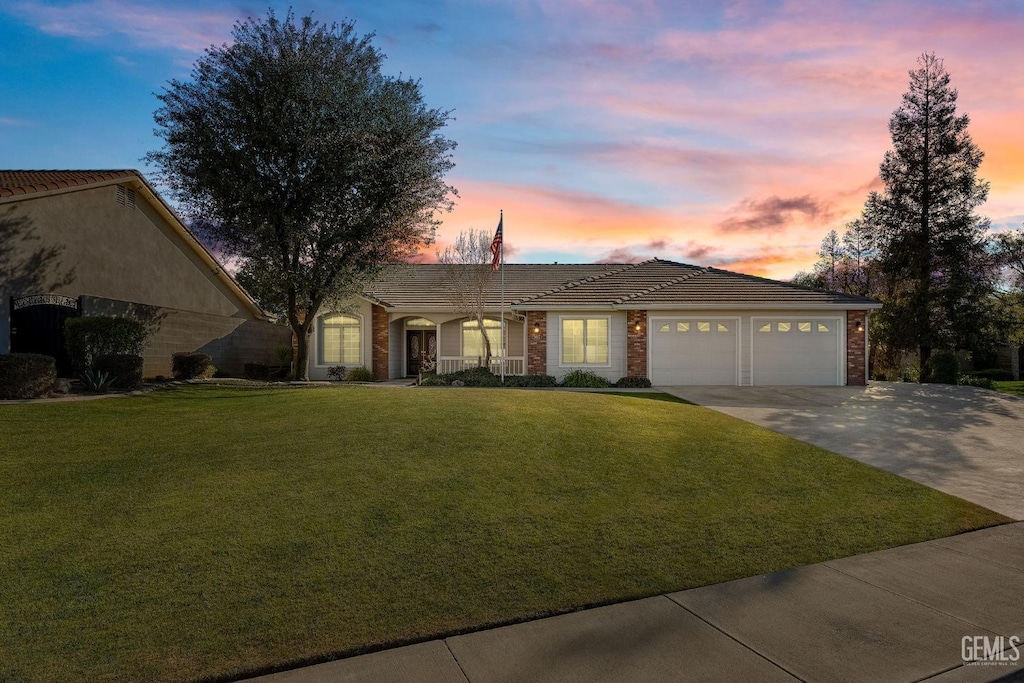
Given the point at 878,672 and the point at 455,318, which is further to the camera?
the point at 455,318

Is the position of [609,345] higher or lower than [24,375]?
higher

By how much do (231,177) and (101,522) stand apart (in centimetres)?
1242

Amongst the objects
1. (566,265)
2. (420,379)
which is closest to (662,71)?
Result: (420,379)

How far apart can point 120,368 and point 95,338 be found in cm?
98

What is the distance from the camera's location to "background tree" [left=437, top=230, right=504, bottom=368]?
870 inches

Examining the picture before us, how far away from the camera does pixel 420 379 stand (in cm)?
2023

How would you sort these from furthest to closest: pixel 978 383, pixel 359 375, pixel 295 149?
pixel 359 375 < pixel 978 383 < pixel 295 149

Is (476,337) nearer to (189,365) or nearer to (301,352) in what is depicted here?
(301,352)

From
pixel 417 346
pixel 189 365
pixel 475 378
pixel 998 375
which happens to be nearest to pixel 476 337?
pixel 417 346

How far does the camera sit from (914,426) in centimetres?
1212

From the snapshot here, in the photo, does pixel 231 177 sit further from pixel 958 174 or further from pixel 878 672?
pixel 958 174

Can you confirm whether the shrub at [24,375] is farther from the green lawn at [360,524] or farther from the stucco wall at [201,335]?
the stucco wall at [201,335]

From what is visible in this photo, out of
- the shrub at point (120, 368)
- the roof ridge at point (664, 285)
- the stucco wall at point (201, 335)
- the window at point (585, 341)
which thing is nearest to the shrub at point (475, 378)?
the window at point (585, 341)

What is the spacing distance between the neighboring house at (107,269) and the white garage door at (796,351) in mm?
19724
